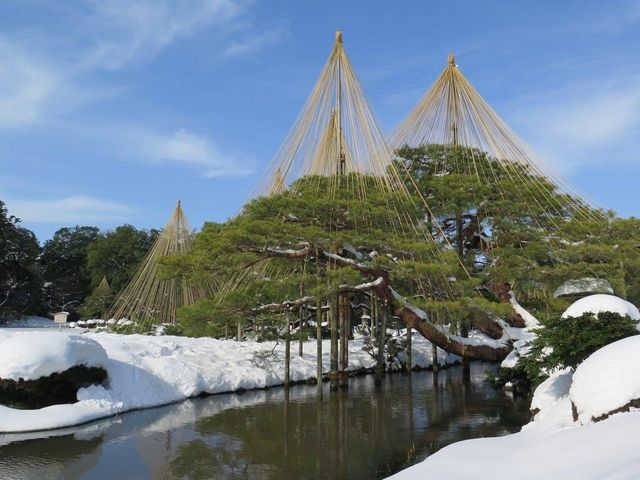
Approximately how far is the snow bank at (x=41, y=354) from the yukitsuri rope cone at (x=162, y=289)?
1081 centimetres

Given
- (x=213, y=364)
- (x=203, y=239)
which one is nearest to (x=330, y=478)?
(x=203, y=239)

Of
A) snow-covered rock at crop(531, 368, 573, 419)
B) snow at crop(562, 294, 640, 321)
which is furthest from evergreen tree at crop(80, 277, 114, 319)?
snow at crop(562, 294, 640, 321)

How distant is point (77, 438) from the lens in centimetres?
1009

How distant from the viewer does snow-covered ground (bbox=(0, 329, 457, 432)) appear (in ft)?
36.7

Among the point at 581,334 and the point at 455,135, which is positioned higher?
the point at 455,135

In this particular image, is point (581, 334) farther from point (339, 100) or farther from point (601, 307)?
point (339, 100)

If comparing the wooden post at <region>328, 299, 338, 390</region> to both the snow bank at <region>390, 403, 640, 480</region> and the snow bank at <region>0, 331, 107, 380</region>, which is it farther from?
the snow bank at <region>390, 403, 640, 480</region>

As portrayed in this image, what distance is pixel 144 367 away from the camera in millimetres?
14445

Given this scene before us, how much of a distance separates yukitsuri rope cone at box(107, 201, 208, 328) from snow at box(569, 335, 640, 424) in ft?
61.6

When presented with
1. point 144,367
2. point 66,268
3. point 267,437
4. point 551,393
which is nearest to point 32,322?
point 66,268

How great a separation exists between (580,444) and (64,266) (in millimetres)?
57658

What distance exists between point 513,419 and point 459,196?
10.1 metres

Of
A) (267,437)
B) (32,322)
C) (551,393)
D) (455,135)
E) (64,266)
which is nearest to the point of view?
(267,437)

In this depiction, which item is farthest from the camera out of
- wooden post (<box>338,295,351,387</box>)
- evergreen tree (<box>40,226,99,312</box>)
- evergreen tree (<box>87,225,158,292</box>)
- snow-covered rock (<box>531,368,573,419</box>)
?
evergreen tree (<box>40,226,99,312</box>)
